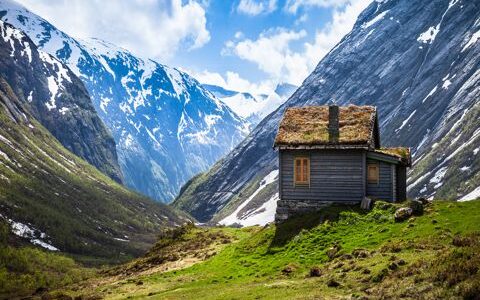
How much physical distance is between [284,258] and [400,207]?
31.1ft

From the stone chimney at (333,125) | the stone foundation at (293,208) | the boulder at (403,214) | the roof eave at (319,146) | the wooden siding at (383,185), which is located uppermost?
the stone chimney at (333,125)

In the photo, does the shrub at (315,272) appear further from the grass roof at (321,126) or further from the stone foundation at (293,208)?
the grass roof at (321,126)

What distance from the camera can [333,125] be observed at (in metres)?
47.1

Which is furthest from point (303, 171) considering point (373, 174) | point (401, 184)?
point (401, 184)

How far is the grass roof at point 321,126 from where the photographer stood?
4562 centimetres

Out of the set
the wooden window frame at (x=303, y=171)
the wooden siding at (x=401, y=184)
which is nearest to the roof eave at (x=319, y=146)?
the wooden window frame at (x=303, y=171)

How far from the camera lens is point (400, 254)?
27.9 m

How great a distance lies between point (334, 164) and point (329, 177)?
125 centimetres

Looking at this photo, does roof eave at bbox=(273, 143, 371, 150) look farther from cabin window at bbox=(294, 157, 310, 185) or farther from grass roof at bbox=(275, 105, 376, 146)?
cabin window at bbox=(294, 157, 310, 185)

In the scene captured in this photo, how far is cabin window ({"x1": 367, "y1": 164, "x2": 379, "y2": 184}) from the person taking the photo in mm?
45062

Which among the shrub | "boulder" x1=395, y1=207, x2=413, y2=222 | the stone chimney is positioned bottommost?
the shrub

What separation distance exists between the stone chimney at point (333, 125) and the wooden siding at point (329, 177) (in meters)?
1.16

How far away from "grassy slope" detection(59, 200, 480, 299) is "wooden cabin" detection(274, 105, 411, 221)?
9.84ft

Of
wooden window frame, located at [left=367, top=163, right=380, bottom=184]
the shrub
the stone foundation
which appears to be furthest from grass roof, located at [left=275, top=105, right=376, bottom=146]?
the shrub
